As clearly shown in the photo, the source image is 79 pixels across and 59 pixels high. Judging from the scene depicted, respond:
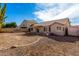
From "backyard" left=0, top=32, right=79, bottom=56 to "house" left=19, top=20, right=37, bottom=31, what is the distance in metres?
0.07

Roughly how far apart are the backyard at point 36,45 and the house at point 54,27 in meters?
0.08

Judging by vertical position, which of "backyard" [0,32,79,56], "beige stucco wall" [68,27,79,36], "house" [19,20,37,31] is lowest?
"backyard" [0,32,79,56]

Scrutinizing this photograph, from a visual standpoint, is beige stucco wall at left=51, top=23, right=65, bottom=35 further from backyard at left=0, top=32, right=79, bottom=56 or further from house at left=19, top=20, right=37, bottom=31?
house at left=19, top=20, right=37, bottom=31

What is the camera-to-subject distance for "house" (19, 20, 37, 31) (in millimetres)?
2546

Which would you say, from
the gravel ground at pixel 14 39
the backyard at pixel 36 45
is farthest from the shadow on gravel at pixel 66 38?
the gravel ground at pixel 14 39

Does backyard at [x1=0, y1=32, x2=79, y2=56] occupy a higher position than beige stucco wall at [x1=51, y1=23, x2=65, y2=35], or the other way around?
beige stucco wall at [x1=51, y1=23, x2=65, y2=35]

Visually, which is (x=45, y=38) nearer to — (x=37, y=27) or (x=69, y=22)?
(x=37, y=27)

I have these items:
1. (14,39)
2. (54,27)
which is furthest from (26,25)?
(54,27)

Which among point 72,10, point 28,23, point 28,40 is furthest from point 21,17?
point 72,10

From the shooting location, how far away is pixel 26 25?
8.52 ft

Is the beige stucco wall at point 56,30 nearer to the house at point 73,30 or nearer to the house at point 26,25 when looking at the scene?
the house at point 73,30

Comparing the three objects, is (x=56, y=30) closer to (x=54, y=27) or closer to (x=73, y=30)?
(x=54, y=27)

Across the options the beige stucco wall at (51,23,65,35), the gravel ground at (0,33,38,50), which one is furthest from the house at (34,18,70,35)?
the gravel ground at (0,33,38,50)

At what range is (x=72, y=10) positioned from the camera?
8.38 ft
